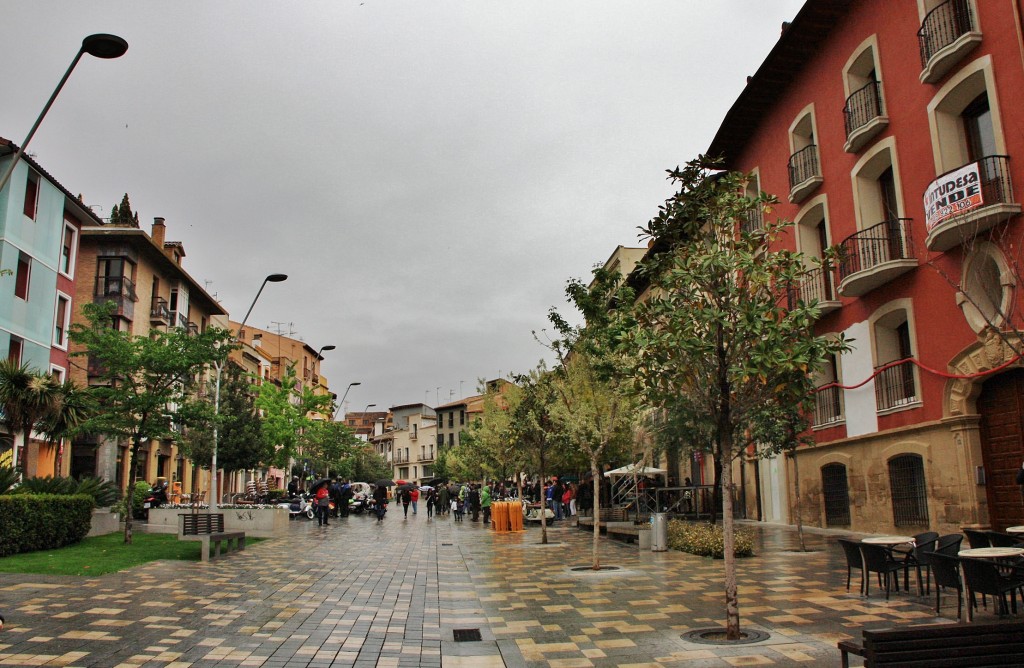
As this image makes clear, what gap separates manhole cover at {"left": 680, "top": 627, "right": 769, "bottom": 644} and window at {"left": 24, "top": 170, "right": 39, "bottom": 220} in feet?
90.1

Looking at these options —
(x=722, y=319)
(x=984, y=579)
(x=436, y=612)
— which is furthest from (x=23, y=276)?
(x=984, y=579)

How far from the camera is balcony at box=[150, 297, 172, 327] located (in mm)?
40438

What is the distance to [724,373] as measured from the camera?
8680 mm

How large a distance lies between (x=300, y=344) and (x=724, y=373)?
79643mm

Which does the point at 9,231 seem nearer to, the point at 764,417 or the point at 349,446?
the point at 764,417

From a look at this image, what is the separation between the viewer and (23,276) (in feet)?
89.1

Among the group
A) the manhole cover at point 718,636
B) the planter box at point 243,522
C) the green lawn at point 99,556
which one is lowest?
the manhole cover at point 718,636

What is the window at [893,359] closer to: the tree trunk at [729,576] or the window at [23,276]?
the tree trunk at [729,576]

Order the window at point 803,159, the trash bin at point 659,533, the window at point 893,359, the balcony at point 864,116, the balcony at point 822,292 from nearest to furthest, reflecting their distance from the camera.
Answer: the trash bin at point 659,533
the window at point 893,359
the balcony at point 864,116
the balcony at point 822,292
the window at point 803,159

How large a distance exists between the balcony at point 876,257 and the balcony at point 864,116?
214 cm

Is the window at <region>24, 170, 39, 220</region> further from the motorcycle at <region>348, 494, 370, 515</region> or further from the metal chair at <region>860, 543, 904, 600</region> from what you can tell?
the metal chair at <region>860, 543, 904, 600</region>

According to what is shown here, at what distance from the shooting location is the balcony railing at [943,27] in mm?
15727

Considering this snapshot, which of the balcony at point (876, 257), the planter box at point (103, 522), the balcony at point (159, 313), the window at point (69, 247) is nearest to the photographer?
the balcony at point (876, 257)

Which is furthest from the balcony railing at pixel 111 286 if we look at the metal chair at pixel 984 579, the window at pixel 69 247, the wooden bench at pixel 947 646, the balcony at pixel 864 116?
the wooden bench at pixel 947 646
